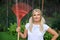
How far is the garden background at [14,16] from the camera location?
664cm

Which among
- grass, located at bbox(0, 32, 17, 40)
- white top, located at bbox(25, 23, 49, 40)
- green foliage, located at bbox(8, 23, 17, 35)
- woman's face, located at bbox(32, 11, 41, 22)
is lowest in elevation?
grass, located at bbox(0, 32, 17, 40)

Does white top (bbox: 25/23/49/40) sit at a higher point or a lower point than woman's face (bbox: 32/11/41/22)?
lower

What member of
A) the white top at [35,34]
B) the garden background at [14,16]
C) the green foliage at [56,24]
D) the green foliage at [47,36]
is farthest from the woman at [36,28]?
the green foliage at [56,24]

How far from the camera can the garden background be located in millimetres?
6641

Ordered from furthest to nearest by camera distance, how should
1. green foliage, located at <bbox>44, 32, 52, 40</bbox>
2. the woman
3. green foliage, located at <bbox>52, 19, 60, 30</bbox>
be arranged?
green foliage, located at <bbox>52, 19, 60, 30</bbox>
green foliage, located at <bbox>44, 32, 52, 40</bbox>
the woman

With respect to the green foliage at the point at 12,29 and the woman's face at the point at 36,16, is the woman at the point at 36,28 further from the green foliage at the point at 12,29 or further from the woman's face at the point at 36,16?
the green foliage at the point at 12,29

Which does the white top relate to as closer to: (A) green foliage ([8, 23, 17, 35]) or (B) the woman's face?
(B) the woman's face

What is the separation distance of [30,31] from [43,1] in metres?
2.63

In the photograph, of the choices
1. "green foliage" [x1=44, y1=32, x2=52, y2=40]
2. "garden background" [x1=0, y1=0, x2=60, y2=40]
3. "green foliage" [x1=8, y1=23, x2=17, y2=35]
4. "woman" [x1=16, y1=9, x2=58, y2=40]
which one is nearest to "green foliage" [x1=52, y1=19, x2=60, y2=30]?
"garden background" [x1=0, y1=0, x2=60, y2=40]

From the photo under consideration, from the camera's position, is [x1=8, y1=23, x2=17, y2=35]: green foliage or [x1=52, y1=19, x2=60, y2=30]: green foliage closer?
[x1=8, y1=23, x2=17, y2=35]: green foliage

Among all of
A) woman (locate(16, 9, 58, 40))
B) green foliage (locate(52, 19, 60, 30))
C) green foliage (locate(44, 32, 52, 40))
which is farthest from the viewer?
green foliage (locate(52, 19, 60, 30))

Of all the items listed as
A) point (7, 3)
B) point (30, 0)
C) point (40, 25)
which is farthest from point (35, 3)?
point (40, 25)

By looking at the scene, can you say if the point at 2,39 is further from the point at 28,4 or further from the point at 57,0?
the point at 57,0

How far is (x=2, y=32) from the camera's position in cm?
674
